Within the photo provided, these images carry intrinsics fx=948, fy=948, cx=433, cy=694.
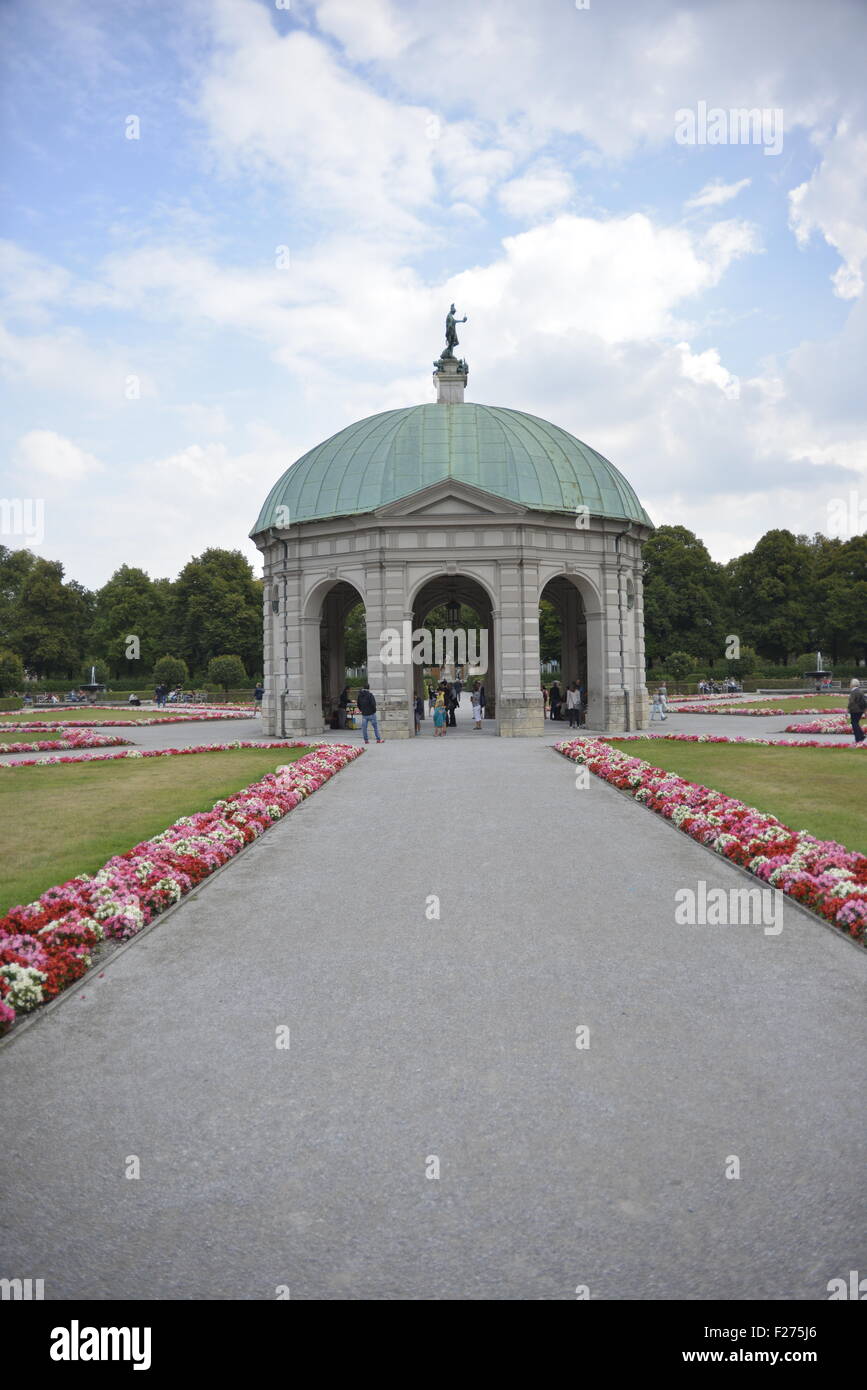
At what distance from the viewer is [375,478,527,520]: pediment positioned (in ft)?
112

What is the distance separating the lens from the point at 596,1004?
24.8ft

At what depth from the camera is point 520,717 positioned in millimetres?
35031

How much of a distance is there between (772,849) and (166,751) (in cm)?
2242

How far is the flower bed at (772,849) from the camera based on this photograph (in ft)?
32.4

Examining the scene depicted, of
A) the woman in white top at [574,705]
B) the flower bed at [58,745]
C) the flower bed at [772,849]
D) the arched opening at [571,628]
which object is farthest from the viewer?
the arched opening at [571,628]

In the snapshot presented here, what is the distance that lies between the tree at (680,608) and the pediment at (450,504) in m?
54.1

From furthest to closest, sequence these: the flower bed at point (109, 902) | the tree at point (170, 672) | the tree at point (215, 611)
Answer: the tree at point (215, 611) < the tree at point (170, 672) < the flower bed at point (109, 902)

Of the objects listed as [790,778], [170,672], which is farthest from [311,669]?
[170,672]

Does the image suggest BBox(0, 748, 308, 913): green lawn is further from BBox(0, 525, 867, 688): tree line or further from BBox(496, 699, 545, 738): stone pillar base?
BBox(0, 525, 867, 688): tree line

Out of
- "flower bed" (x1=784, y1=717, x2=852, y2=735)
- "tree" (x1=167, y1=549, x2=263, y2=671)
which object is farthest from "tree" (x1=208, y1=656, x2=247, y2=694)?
"flower bed" (x1=784, y1=717, x2=852, y2=735)

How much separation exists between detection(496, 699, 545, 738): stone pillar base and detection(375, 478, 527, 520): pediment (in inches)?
270

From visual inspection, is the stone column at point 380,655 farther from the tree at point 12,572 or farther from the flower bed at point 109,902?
the tree at point 12,572

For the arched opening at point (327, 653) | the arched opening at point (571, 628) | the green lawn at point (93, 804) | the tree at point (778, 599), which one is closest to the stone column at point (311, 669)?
the arched opening at point (327, 653)
